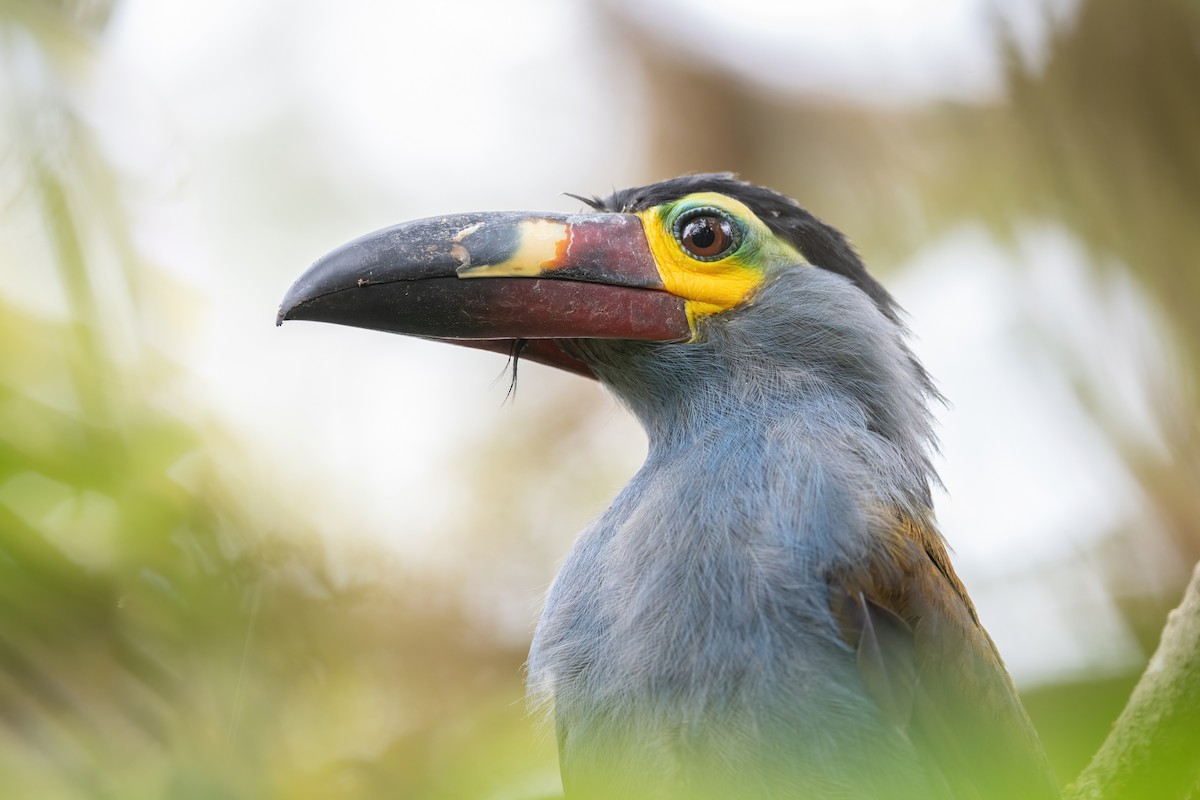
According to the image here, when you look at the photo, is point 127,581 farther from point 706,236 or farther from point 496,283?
point 706,236

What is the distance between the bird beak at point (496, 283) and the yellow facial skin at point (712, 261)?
0.15 feet

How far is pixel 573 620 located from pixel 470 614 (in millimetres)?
3530

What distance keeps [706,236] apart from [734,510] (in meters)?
1.00

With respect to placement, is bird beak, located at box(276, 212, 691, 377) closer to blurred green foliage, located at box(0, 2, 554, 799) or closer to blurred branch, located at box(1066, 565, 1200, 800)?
blurred green foliage, located at box(0, 2, 554, 799)

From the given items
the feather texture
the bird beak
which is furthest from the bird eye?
the feather texture

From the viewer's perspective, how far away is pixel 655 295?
3.64 meters

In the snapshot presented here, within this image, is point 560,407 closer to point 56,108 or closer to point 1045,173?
point 1045,173

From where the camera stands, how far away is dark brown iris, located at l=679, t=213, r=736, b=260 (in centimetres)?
371

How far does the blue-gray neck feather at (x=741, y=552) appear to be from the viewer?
112 inches

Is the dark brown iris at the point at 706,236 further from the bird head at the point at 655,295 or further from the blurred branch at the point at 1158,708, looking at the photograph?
the blurred branch at the point at 1158,708

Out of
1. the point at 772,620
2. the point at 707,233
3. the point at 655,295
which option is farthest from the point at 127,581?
the point at 707,233

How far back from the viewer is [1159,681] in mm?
2855

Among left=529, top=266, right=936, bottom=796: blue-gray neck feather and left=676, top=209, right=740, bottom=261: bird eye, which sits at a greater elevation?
left=676, top=209, right=740, bottom=261: bird eye

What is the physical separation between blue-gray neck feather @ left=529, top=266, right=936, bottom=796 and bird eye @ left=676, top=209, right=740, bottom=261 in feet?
0.68
